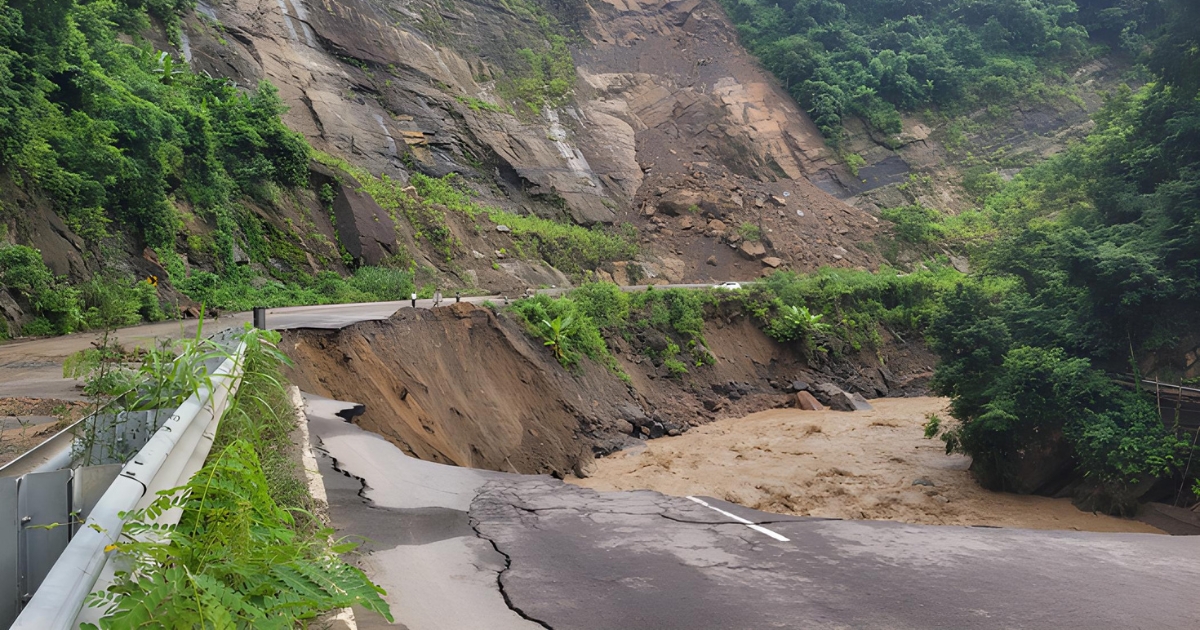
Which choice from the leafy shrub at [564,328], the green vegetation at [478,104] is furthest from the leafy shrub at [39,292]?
the green vegetation at [478,104]

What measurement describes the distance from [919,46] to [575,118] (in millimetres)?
26524

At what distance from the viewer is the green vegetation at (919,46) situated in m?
48.8

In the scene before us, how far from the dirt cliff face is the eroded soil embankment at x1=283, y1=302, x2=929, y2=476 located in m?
12.2

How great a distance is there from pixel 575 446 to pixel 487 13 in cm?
3514

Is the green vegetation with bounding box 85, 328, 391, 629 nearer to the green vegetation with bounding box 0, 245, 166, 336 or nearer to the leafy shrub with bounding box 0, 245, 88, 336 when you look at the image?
the green vegetation with bounding box 0, 245, 166, 336

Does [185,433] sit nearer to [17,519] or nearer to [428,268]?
[17,519]

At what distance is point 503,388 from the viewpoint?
17.2m

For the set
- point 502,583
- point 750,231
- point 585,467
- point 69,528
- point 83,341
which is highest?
point 750,231

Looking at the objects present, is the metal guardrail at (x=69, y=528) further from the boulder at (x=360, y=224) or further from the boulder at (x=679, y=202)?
the boulder at (x=679, y=202)

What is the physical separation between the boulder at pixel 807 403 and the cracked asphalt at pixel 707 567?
14.9 m

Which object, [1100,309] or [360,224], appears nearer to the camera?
[1100,309]

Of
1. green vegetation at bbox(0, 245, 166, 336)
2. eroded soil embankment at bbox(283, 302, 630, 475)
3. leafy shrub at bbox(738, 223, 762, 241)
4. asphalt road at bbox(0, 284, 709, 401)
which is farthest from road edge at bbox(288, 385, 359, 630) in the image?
leafy shrub at bbox(738, 223, 762, 241)

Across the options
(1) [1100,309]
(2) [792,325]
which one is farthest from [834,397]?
(1) [1100,309]

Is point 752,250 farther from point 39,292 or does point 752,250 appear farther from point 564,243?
point 39,292
